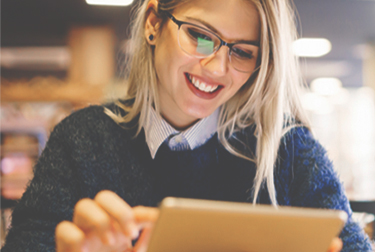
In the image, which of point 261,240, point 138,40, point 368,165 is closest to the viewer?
point 261,240

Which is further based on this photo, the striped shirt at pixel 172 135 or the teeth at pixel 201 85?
the striped shirt at pixel 172 135

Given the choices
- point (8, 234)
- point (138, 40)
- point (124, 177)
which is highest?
point (138, 40)

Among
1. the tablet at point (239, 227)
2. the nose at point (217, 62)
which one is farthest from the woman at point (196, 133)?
the tablet at point (239, 227)

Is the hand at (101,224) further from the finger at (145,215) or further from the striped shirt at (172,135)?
the striped shirt at (172,135)

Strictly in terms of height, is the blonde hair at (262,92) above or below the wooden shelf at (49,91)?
above

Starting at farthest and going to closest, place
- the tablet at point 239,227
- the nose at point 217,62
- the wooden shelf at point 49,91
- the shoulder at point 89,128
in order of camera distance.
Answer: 1. the wooden shelf at point 49,91
2. the shoulder at point 89,128
3. the nose at point 217,62
4. the tablet at point 239,227

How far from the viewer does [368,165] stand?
366 inches

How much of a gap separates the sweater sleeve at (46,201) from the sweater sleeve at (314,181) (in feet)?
2.27

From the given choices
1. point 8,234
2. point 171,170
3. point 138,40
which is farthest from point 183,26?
point 8,234

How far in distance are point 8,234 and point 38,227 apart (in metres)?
0.10

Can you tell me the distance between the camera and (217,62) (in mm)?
993

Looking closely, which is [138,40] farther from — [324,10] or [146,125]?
[324,10]

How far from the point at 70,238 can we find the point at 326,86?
34.8 ft

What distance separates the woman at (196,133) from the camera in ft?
3.21
